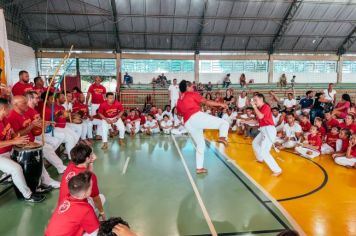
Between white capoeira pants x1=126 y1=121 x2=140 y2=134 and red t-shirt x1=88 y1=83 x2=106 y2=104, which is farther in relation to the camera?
white capoeira pants x1=126 y1=121 x2=140 y2=134

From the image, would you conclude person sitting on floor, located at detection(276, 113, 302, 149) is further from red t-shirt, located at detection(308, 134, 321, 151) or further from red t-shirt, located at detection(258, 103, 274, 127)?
red t-shirt, located at detection(258, 103, 274, 127)

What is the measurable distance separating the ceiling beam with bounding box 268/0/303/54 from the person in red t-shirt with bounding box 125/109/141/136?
14.6m

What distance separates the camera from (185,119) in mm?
6035

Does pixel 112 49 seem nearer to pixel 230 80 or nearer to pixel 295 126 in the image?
pixel 230 80

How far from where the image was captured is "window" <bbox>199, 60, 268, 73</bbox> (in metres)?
22.7

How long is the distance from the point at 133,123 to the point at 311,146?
6816mm

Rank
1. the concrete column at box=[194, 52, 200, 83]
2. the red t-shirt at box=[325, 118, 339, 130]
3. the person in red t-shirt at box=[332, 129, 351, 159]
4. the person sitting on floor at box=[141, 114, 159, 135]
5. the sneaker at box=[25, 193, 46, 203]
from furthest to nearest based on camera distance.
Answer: the concrete column at box=[194, 52, 200, 83], the person sitting on floor at box=[141, 114, 159, 135], the red t-shirt at box=[325, 118, 339, 130], the person in red t-shirt at box=[332, 129, 351, 159], the sneaker at box=[25, 193, 46, 203]

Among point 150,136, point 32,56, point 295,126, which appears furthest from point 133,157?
point 32,56

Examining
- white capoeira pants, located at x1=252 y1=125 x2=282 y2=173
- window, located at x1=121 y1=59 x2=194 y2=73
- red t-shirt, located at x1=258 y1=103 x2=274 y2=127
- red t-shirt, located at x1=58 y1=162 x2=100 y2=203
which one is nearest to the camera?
red t-shirt, located at x1=58 y1=162 x2=100 y2=203

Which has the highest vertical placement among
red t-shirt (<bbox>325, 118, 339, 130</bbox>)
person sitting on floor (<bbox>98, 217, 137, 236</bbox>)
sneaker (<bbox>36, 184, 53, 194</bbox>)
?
person sitting on floor (<bbox>98, 217, 137, 236</bbox>)

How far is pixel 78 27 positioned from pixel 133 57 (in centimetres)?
461

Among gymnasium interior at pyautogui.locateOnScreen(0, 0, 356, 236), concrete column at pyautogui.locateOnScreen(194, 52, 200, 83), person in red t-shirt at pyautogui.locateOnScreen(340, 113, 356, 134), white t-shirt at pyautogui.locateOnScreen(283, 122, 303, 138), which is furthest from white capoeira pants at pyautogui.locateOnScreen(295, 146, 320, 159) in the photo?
concrete column at pyautogui.locateOnScreen(194, 52, 200, 83)

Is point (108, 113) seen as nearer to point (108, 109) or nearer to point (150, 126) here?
point (108, 109)

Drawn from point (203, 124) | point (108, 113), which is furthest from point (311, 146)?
point (108, 113)
